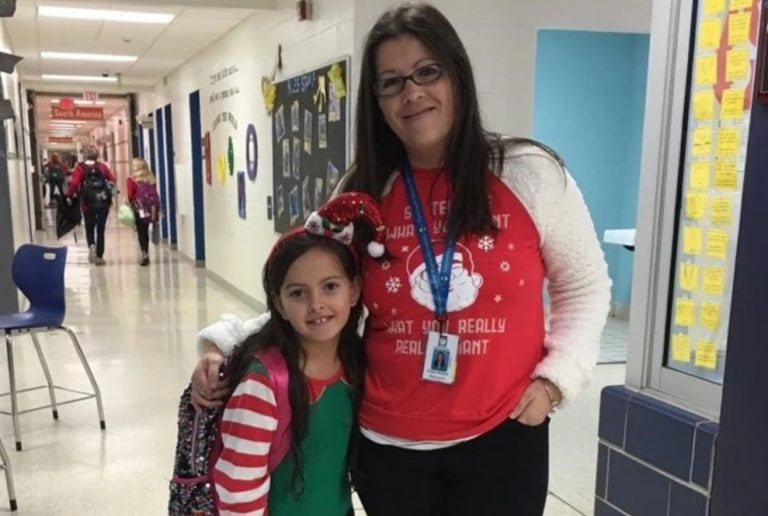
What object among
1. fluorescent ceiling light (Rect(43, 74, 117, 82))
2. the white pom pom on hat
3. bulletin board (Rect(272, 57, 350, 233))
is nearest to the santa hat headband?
the white pom pom on hat

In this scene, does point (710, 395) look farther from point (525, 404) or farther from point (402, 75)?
point (402, 75)

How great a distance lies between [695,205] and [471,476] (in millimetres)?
952

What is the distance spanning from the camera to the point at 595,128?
567 cm

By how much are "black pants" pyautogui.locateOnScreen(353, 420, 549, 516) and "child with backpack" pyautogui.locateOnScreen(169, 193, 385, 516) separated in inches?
4.8

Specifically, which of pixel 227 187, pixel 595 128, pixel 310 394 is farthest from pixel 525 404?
pixel 227 187

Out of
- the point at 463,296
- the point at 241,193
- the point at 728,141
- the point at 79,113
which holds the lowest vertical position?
the point at 241,193

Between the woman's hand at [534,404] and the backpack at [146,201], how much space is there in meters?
8.26

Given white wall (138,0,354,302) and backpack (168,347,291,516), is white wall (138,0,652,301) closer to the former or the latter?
white wall (138,0,354,302)

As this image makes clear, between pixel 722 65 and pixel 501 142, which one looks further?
pixel 722 65

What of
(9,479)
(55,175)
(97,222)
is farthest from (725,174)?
(55,175)

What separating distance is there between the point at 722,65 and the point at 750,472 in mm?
937

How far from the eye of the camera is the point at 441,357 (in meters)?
1.16

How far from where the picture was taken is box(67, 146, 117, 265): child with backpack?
28.8 ft

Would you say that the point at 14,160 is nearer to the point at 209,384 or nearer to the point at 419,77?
the point at 209,384
